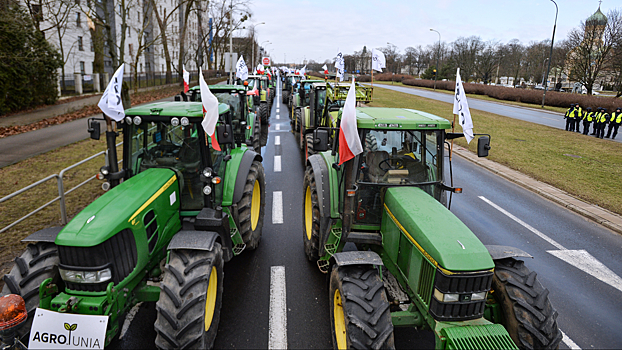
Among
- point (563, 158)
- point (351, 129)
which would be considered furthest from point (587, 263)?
point (563, 158)

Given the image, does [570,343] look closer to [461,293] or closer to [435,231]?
[461,293]

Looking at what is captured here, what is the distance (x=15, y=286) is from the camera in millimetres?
3729

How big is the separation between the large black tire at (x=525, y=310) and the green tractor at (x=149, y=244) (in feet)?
9.52

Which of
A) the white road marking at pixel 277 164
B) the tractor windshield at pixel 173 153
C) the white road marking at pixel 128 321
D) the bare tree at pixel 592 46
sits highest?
the bare tree at pixel 592 46

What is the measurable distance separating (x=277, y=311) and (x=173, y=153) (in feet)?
8.22

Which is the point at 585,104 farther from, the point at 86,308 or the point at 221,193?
the point at 86,308

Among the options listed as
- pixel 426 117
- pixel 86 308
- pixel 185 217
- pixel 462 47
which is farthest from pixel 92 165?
pixel 462 47

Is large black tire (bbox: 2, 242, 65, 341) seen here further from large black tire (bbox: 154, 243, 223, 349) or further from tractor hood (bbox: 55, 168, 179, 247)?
large black tire (bbox: 154, 243, 223, 349)

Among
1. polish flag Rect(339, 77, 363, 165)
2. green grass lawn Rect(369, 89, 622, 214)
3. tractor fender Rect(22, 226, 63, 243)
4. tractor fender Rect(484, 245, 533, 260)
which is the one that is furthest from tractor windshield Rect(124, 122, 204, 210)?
green grass lawn Rect(369, 89, 622, 214)

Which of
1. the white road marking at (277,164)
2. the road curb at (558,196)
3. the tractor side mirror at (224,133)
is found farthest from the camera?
the white road marking at (277,164)

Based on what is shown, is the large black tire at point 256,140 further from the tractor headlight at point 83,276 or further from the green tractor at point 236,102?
the tractor headlight at point 83,276

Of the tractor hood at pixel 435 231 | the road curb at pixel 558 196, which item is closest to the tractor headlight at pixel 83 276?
the tractor hood at pixel 435 231

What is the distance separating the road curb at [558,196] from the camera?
9.01 meters

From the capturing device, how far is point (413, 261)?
383 centimetres
